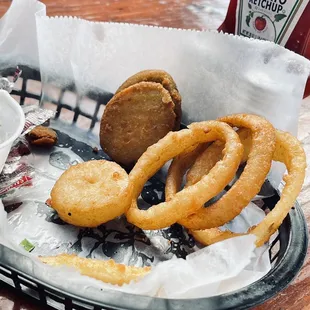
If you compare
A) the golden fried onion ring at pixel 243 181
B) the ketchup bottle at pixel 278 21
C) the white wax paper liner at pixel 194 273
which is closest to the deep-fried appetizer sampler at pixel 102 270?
the white wax paper liner at pixel 194 273

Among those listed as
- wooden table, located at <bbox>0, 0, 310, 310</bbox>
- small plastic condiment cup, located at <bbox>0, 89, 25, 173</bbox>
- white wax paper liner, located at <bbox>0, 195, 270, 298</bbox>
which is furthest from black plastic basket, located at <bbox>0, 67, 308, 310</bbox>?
wooden table, located at <bbox>0, 0, 310, 310</bbox>

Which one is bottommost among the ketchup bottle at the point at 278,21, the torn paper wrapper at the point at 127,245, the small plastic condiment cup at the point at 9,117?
the torn paper wrapper at the point at 127,245

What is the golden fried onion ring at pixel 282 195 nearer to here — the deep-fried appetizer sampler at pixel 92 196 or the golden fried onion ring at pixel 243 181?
the golden fried onion ring at pixel 243 181

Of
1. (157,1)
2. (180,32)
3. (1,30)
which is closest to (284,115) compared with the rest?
(180,32)

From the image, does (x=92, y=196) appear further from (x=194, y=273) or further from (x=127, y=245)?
(x=194, y=273)

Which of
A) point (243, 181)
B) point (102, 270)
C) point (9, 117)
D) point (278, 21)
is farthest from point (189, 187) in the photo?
point (278, 21)
